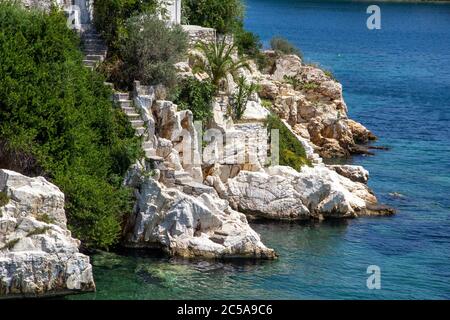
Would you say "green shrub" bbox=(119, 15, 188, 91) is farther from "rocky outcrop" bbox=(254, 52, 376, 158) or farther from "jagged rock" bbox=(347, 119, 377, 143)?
"jagged rock" bbox=(347, 119, 377, 143)

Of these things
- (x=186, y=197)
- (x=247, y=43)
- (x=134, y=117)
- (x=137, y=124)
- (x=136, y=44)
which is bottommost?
(x=186, y=197)

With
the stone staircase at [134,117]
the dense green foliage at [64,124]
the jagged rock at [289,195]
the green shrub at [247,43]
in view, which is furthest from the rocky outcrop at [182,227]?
the green shrub at [247,43]

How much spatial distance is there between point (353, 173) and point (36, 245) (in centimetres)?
2141

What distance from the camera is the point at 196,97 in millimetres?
42031

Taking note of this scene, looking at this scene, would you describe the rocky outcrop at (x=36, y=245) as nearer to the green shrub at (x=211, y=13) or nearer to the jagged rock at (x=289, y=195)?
the jagged rock at (x=289, y=195)

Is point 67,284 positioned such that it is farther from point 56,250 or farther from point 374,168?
point 374,168

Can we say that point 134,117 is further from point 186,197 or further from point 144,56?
point 186,197

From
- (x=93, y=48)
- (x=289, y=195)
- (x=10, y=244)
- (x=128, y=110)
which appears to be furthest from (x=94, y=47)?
(x=10, y=244)

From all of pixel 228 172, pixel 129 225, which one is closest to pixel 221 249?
pixel 129 225

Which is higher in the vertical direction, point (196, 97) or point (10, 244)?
point (196, 97)

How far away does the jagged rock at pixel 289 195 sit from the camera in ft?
140

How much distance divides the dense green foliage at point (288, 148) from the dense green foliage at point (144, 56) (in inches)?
240

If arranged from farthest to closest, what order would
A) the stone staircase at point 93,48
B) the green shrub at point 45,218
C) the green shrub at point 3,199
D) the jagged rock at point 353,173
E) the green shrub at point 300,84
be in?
the green shrub at point 300,84 → the jagged rock at point 353,173 → the stone staircase at point 93,48 → the green shrub at point 45,218 → the green shrub at point 3,199

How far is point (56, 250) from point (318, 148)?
2803cm
